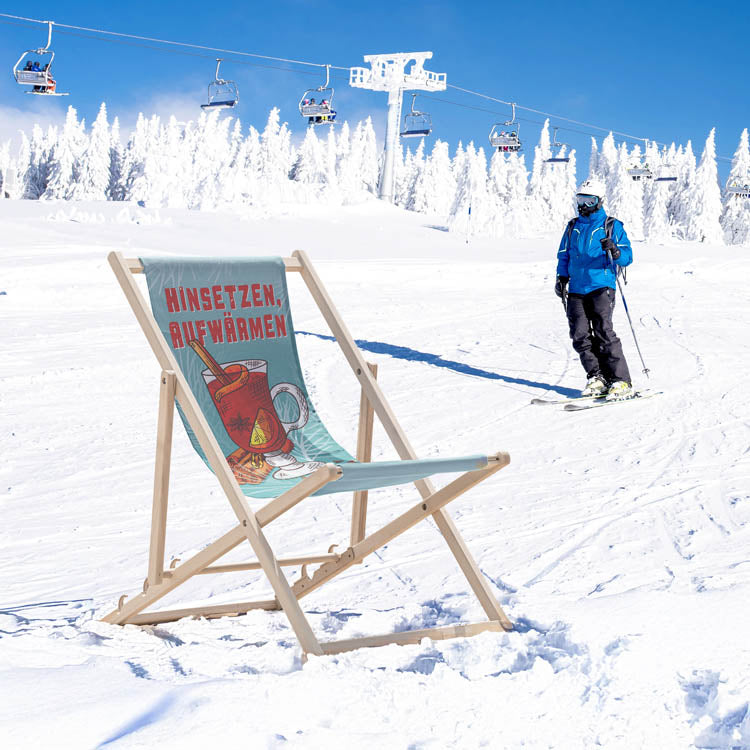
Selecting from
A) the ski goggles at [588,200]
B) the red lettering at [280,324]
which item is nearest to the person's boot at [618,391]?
the ski goggles at [588,200]

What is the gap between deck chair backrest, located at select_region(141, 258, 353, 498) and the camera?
3.21 meters

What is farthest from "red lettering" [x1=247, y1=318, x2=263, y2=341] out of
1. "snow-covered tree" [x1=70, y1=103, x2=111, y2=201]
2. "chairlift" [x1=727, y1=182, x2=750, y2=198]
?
"snow-covered tree" [x1=70, y1=103, x2=111, y2=201]

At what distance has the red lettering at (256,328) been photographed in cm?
344

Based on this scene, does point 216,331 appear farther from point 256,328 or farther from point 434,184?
point 434,184

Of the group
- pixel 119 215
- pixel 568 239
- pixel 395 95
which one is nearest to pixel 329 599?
pixel 568 239

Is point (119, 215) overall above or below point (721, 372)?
above

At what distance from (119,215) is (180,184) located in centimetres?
2825

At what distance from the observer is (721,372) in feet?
26.5

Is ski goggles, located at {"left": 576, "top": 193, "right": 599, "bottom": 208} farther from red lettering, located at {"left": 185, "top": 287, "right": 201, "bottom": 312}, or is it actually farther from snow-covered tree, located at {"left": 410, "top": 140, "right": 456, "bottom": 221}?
snow-covered tree, located at {"left": 410, "top": 140, "right": 456, "bottom": 221}

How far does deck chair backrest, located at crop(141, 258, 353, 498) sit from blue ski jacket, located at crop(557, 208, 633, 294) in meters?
3.76

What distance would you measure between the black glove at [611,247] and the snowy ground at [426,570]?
1235mm

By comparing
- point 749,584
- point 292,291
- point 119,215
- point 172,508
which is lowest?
point 172,508

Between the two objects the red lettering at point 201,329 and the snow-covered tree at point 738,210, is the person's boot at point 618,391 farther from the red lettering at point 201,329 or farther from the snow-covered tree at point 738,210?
the snow-covered tree at point 738,210

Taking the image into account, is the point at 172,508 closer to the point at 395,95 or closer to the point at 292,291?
the point at 292,291
